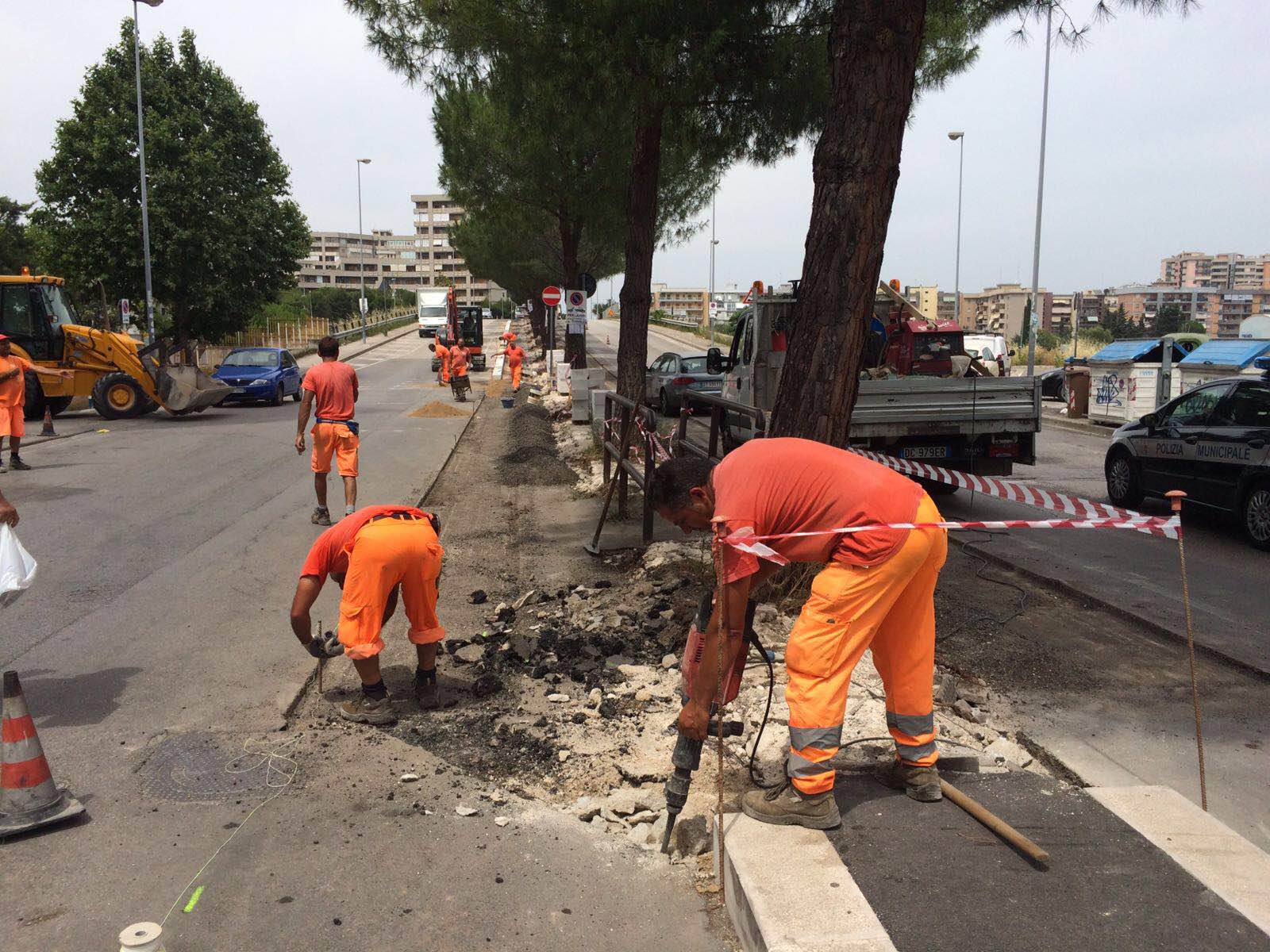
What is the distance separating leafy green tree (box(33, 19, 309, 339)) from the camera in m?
28.9

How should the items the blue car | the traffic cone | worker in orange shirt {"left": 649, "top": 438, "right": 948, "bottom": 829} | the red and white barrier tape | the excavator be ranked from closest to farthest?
worker in orange shirt {"left": 649, "top": 438, "right": 948, "bottom": 829}, the traffic cone, the red and white barrier tape, the excavator, the blue car

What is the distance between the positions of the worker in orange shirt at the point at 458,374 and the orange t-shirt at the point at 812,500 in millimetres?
22109

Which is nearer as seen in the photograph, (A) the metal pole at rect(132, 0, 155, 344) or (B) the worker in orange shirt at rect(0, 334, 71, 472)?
(B) the worker in orange shirt at rect(0, 334, 71, 472)

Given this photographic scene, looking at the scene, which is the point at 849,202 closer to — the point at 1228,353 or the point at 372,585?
the point at 372,585

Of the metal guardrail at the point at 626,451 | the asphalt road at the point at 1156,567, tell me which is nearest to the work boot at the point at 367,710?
the metal guardrail at the point at 626,451

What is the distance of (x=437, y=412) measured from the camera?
21500 mm

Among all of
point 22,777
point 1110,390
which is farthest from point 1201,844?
point 1110,390

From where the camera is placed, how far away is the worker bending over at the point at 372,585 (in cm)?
466

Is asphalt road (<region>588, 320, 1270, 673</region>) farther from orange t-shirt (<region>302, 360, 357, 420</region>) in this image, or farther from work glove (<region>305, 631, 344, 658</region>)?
orange t-shirt (<region>302, 360, 357, 420</region>)

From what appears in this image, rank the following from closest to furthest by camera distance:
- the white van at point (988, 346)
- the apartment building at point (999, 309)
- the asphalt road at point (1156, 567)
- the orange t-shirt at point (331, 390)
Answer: the asphalt road at point (1156, 567), the orange t-shirt at point (331, 390), the white van at point (988, 346), the apartment building at point (999, 309)

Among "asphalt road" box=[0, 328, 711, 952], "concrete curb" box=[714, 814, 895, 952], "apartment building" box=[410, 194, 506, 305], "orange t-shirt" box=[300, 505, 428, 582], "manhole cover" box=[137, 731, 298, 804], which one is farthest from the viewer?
"apartment building" box=[410, 194, 506, 305]

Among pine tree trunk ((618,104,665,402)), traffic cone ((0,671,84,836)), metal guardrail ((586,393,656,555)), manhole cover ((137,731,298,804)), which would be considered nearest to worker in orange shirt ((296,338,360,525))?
metal guardrail ((586,393,656,555))

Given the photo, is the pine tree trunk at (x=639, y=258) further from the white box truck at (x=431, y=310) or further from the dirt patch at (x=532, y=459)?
the white box truck at (x=431, y=310)

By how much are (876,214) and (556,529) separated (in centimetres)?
489
